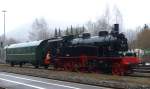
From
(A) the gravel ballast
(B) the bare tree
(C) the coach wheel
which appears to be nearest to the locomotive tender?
(C) the coach wheel

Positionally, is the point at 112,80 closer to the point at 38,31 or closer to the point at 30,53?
the point at 30,53

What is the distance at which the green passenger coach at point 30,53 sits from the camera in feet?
132

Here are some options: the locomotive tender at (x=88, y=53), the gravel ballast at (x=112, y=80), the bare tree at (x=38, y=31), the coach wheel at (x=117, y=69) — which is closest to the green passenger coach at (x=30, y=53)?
the locomotive tender at (x=88, y=53)

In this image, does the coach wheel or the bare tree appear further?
the bare tree

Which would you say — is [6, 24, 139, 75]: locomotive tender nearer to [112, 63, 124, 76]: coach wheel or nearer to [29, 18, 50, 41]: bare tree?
[112, 63, 124, 76]: coach wheel

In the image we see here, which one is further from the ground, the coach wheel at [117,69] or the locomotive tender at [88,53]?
the locomotive tender at [88,53]

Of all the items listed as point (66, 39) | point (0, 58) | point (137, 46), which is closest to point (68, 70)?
point (66, 39)

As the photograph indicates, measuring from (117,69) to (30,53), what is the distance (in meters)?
18.1

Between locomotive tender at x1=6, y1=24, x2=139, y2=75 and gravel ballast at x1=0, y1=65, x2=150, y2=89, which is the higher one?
locomotive tender at x1=6, y1=24, x2=139, y2=75

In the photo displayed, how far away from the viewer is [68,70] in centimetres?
3366

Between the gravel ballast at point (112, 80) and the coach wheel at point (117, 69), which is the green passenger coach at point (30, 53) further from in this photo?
the gravel ballast at point (112, 80)

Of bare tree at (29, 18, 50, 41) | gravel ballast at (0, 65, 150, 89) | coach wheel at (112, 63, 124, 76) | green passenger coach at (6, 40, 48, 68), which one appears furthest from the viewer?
bare tree at (29, 18, 50, 41)

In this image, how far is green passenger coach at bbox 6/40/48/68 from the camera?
40.3m

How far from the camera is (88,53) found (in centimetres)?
3081
